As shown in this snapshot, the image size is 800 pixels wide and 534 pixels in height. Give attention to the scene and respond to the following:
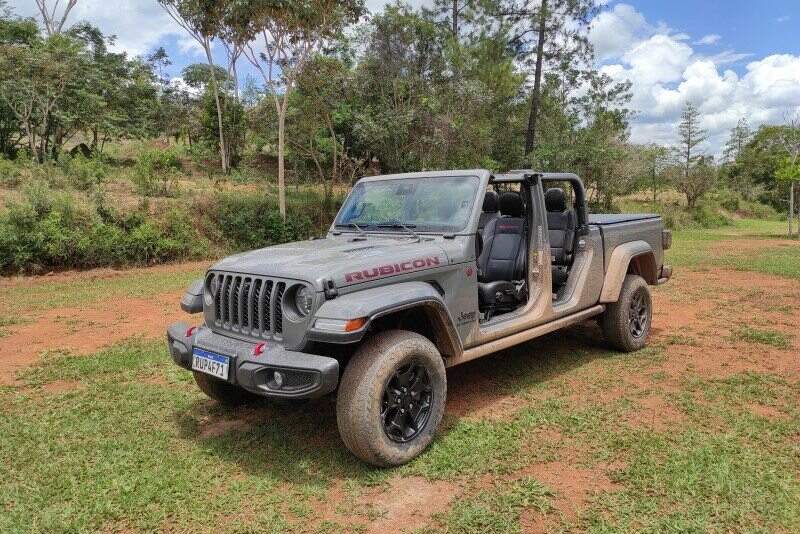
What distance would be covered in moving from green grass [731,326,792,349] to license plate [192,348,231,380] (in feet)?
17.5

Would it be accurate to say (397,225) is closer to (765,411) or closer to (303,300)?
(303,300)

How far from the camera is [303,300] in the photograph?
320 centimetres

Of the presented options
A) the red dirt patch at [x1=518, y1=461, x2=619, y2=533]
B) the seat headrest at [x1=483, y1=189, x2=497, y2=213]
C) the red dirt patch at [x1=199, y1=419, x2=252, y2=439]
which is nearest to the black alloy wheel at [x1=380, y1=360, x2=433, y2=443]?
the red dirt patch at [x1=518, y1=461, x2=619, y2=533]

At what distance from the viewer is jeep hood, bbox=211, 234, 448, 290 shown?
10.6 feet

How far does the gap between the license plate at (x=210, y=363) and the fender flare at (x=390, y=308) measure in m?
0.59

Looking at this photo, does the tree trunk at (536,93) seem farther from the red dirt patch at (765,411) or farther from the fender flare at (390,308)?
the fender flare at (390,308)

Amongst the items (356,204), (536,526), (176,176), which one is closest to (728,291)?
(356,204)

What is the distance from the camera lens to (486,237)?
16.7ft

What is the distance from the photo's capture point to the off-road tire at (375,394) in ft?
10.1

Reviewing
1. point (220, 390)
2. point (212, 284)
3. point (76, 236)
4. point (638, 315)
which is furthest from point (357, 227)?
point (76, 236)

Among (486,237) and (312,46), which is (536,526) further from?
(312,46)

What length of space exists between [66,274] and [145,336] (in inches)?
256

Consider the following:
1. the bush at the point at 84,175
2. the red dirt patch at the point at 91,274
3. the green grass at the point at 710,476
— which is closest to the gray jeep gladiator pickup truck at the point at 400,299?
the green grass at the point at 710,476

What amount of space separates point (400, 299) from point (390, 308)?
100 millimetres
